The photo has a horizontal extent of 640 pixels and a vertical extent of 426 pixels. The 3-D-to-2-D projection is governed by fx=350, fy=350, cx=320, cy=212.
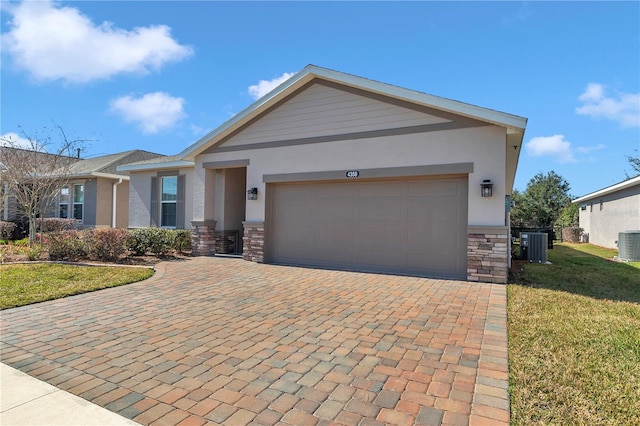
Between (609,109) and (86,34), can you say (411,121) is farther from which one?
(609,109)

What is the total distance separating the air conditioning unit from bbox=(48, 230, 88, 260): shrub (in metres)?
14.1

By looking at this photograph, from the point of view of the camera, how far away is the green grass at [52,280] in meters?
6.27

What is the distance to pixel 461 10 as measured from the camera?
9141 mm

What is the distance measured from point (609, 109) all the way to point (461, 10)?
23510mm

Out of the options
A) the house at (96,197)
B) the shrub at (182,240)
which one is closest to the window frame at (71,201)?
the house at (96,197)

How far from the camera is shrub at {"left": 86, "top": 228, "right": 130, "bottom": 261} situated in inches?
408

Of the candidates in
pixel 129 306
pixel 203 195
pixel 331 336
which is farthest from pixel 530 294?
pixel 203 195

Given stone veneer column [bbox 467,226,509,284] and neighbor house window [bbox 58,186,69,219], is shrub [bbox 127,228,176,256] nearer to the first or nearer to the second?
neighbor house window [bbox 58,186,69,219]

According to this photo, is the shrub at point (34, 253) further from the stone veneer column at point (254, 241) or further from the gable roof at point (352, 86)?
the stone veneer column at point (254, 241)

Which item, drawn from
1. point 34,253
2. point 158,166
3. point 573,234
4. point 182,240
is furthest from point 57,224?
point 573,234

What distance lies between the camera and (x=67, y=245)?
→ 10.2m

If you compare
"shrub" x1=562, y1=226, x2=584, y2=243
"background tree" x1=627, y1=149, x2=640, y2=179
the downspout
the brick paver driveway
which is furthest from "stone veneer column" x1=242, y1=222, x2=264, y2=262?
"background tree" x1=627, y1=149, x2=640, y2=179

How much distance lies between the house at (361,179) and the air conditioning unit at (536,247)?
2591 millimetres

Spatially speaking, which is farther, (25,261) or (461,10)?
(25,261)
